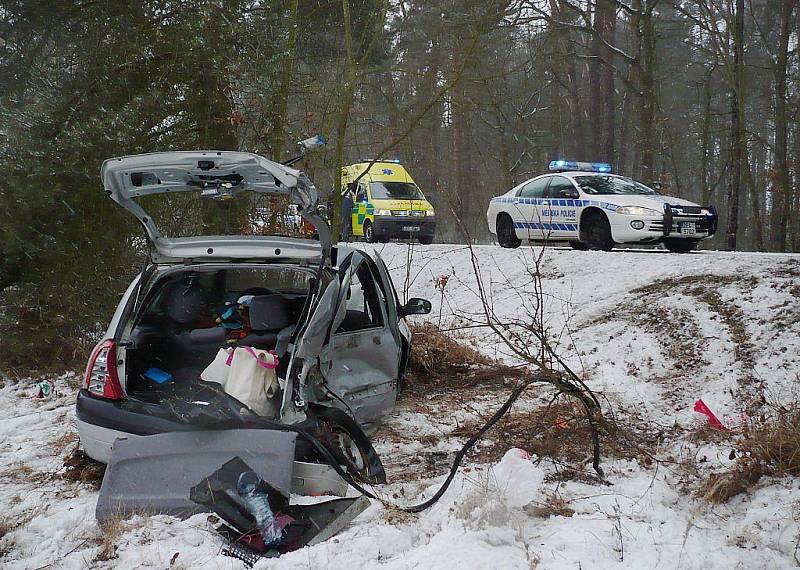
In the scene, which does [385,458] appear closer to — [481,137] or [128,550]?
[128,550]

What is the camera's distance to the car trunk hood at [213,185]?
4434mm

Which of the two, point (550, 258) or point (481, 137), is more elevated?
point (481, 137)

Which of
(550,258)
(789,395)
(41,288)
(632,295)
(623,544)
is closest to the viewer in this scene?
(623,544)

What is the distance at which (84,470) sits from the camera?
4.78 metres

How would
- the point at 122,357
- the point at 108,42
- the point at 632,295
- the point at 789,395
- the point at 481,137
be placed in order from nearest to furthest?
the point at 122,357 → the point at 789,395 → the point at 108,42 → the point at 632,295 → the point at 481,137

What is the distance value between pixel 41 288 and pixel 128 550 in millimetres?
6277

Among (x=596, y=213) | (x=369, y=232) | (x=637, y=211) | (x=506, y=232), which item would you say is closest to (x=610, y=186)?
(x=596, y=213)

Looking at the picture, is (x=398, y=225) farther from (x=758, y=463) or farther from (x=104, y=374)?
(x=758, y=463)

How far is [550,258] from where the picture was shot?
14328 millimetres

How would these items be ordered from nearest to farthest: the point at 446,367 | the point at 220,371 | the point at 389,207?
the point at 220,371
the point at 446,367
the point at 389,207

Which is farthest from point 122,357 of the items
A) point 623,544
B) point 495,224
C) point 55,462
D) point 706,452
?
point 495,224

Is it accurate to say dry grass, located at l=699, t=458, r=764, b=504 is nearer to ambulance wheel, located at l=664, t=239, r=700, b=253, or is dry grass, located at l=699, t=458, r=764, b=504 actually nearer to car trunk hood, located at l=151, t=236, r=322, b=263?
car trunk hood, located at l=151, t=236, r=322, b=263

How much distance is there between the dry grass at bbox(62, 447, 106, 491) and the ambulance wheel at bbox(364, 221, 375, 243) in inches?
584

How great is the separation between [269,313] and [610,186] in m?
10.8
